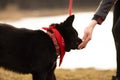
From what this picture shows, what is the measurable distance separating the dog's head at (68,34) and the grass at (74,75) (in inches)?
43.1

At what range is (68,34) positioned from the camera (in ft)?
13.8

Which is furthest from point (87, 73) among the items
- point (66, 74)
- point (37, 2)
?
point (37, 2)

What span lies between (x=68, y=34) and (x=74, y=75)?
1392mm

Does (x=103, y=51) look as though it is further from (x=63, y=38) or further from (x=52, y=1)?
(x=52, y=1)

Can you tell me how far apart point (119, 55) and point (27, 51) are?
82cm

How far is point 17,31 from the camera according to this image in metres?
4.04

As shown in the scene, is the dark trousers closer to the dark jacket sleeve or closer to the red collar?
the dark jacket sleeve

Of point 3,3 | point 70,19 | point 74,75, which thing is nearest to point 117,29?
point 70,19

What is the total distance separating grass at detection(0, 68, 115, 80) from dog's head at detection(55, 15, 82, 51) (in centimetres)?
109

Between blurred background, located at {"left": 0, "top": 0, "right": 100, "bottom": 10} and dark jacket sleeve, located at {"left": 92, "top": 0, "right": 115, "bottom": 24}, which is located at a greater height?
dark jacket sleeve, located at {"left": 92, "top": 0, "right": 115, "bottom": 24}

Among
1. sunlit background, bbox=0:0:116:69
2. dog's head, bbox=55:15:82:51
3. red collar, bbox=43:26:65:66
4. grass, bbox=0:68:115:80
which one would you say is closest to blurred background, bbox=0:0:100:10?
sunlit background, bbox=0:0:116:69

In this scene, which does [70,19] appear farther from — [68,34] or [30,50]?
[30,50]

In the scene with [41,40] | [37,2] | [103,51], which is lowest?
[37,2]

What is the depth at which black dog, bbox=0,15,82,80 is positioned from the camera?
4000mm
